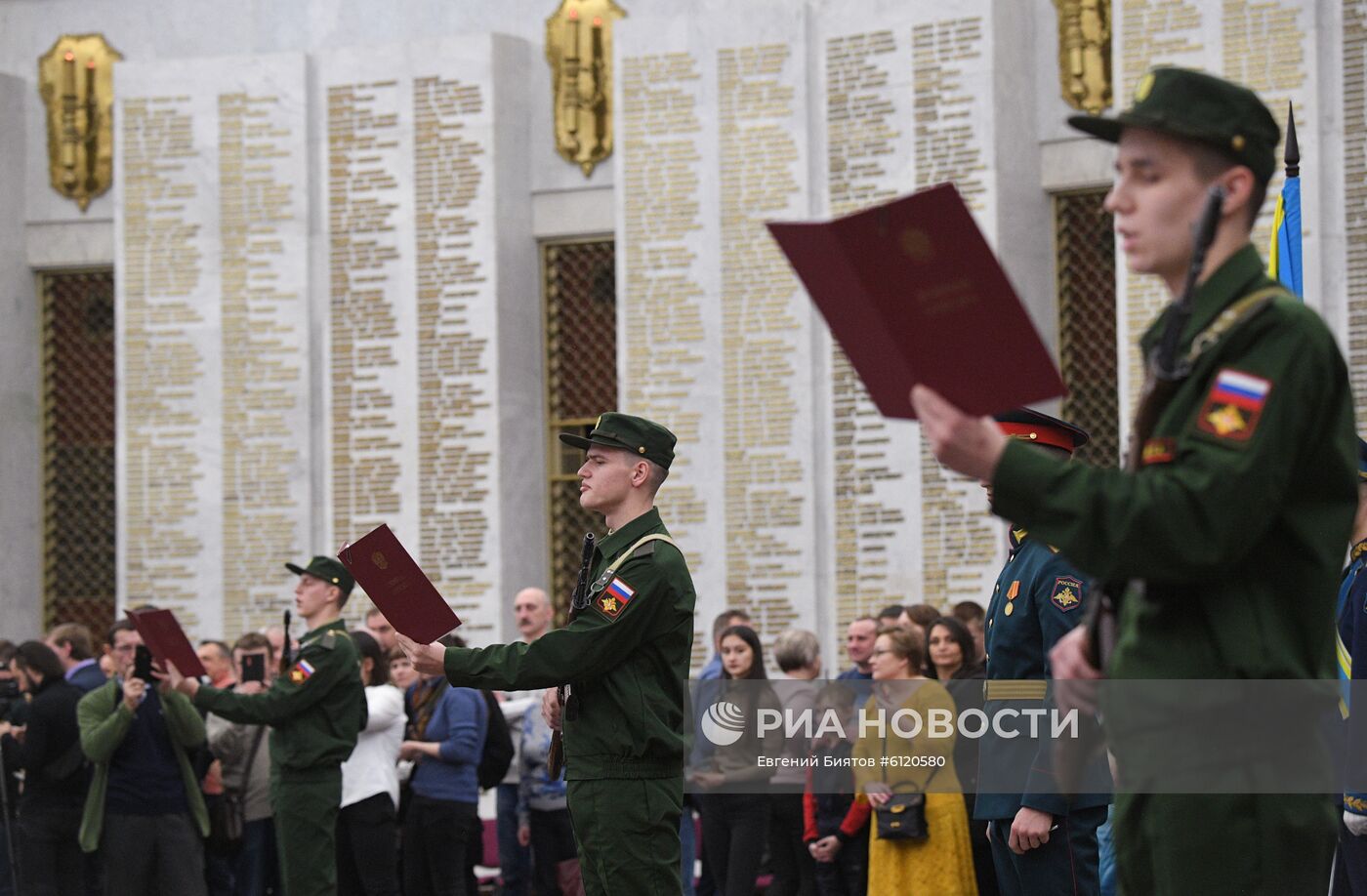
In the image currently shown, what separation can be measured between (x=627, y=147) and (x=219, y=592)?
4.41m

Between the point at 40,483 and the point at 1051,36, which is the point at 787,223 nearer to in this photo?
the point at 1051,36

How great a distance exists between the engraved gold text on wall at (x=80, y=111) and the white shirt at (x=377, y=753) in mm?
7349

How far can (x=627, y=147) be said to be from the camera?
13.9 meters

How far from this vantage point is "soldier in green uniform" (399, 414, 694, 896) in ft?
18.4

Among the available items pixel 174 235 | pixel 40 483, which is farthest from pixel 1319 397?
pixel 40 483

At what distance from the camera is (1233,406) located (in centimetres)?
283

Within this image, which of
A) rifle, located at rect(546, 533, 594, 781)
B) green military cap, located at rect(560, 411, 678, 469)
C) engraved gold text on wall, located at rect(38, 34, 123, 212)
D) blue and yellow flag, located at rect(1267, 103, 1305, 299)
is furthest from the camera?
engraved gold text on wall, located at rect(38, 34, 123, 212)

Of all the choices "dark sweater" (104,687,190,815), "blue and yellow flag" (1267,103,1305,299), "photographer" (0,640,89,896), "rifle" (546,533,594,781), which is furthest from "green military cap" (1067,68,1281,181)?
"photographer" (0,640,89,896)

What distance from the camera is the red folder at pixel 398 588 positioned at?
19.7 feet

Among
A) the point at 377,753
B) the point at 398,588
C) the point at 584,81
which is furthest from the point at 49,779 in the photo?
the point at 584,81

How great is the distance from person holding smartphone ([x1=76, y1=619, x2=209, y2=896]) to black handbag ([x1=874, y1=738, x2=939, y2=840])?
3595 millimetres

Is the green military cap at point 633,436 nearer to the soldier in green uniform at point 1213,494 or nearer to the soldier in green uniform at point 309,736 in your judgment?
the soldier in green uniform at point 309,736

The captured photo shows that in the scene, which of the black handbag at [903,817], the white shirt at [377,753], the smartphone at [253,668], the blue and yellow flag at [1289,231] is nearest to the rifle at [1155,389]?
the black handbag at [903,817]

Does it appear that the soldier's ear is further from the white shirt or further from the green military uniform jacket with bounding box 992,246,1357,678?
the white shirt
